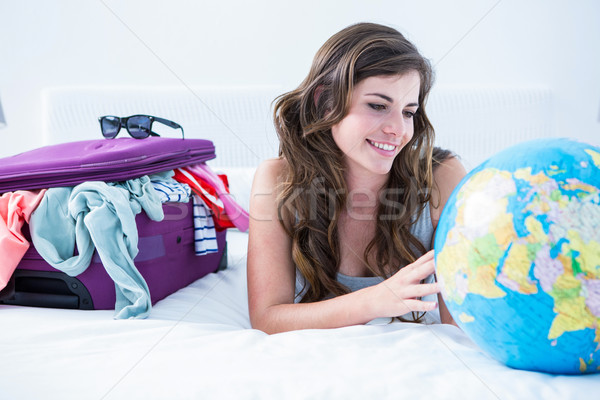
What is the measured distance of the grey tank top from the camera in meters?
1.52

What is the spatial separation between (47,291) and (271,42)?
6.88 ft

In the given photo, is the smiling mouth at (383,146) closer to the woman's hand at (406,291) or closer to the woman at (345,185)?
the woman at (345,185)

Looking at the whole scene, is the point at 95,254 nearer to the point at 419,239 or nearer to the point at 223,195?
the point at 223,195

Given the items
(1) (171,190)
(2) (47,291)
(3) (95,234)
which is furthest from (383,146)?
(2) (47,291)

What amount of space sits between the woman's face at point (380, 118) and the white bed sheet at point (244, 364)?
514mm

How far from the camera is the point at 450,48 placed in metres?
2.84

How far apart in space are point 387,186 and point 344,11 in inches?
65.8

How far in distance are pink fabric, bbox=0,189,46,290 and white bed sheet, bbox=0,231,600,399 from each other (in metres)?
0.13

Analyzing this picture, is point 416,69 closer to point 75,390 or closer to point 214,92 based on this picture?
point 75,390

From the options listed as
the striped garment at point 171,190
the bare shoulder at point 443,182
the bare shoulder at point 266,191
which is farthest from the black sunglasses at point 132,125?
the bare shoulder at point 443,182

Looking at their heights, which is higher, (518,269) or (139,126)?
(139,126)

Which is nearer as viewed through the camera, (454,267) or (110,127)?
(454,267)

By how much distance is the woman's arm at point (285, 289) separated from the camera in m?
1.08

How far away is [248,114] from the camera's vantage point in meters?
2.85
